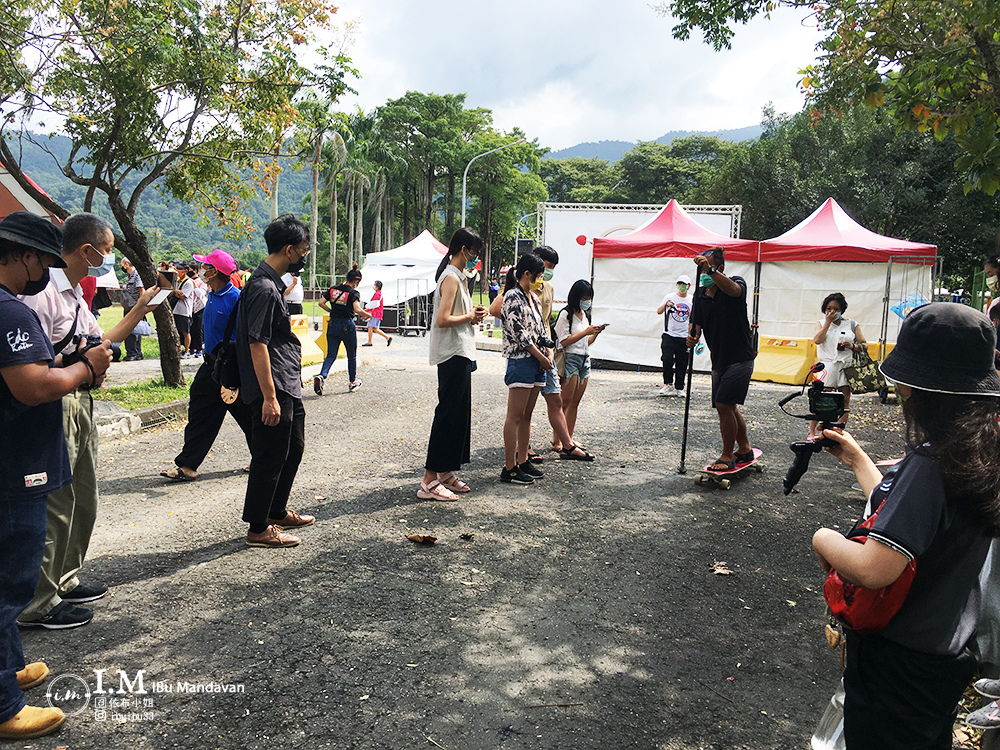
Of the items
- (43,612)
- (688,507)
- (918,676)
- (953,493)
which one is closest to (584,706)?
(918,676)

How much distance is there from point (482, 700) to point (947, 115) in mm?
5481

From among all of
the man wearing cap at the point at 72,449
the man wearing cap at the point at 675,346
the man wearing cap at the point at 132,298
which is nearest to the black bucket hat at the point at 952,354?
the man wearing cap at the point at 72,449

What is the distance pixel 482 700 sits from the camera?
120 inches

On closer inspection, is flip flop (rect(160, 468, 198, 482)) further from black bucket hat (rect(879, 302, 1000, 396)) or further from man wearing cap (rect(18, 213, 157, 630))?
black bucket hat (rect(879, 302, 1000, 396))

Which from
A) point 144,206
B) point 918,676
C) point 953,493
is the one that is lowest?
point 918,676

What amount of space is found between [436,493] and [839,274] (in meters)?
11.6

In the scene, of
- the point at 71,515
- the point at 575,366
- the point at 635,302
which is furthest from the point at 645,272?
the point at 71,515

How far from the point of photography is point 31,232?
9.14 ft

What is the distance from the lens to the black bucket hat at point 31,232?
2.75 m

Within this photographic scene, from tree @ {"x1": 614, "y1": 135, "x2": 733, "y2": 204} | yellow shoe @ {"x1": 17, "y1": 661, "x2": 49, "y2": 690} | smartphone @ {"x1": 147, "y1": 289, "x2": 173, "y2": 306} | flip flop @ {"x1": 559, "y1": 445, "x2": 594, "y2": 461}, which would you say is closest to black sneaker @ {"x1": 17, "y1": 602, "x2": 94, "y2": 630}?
yellow shoe @ {"x1": 17, "y1": 661, "x2": 49, "y2": 690}

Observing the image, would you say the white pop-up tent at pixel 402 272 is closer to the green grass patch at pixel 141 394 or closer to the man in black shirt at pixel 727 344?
the green grass patch at pixel 141 394

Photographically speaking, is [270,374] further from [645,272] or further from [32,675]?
[645,272]

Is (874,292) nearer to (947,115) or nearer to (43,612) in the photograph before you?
(947,115)

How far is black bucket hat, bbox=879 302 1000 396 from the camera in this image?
5.68ft
